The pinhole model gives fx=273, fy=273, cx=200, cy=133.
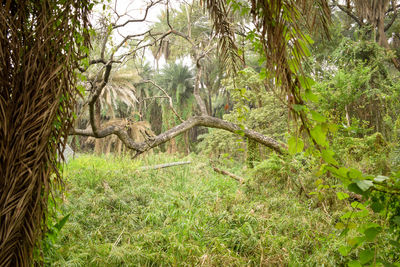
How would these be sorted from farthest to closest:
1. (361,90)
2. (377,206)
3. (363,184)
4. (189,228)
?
1. (361,90)
2. (189,228)
3. (377,206)
4. (363,184)

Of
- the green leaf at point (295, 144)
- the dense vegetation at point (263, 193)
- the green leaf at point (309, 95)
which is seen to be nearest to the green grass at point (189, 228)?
the dense vegetation at point (263, 193)

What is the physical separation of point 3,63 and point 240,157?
12.3 meters

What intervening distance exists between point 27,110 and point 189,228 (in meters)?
2.70

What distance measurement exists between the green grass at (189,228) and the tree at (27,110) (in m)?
0.98

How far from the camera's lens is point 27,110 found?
1.02 metres

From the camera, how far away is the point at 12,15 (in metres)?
1.11

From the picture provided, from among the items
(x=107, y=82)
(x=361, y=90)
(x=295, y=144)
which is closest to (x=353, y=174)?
(x=295, y=144)

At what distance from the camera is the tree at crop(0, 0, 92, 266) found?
0.99 m

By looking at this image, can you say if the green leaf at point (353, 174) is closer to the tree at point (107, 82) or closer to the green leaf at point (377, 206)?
the green leaf at point (377, 206)

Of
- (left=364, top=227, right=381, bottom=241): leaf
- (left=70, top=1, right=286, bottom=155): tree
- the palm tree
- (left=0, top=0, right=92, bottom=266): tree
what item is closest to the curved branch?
(left=70, top=1, right=286, bottom=155): tree

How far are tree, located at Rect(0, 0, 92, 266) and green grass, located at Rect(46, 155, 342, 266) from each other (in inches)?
38.5

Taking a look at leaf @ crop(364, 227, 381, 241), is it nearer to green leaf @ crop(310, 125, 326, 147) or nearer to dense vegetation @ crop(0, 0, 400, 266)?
dense vegetation @ crop(0, 0, 400, 266)

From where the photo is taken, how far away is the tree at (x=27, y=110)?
3.24ft

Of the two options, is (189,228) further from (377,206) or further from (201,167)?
(201,167)
